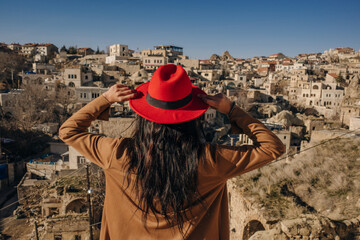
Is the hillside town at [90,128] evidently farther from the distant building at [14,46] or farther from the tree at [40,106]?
the distant building at [14,46]

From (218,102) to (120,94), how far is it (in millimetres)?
599

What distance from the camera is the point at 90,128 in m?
15.8

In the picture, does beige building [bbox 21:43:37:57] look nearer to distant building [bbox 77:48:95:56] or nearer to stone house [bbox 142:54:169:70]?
distant building [bbox 77:48:95:56]

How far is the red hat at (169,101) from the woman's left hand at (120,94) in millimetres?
133

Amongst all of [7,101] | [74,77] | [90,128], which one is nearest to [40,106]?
[7,101]

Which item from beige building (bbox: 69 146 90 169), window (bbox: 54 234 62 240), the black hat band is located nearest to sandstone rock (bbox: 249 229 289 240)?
the black hat band

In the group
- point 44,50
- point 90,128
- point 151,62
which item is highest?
point 44,50

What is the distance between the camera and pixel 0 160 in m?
18.8

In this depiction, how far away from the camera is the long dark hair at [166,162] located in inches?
54.8

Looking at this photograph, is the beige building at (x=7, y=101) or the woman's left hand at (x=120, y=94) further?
the beige building at (x=7, y=101)

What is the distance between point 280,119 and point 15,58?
41.3 m

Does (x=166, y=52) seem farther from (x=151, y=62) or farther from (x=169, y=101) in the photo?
(x=169, y=101)

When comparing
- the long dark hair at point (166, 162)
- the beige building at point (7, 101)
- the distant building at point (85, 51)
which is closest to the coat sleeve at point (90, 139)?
the long dark hair at point (166, 162)

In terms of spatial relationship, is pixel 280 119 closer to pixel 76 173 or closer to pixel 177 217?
pixel 76 173
